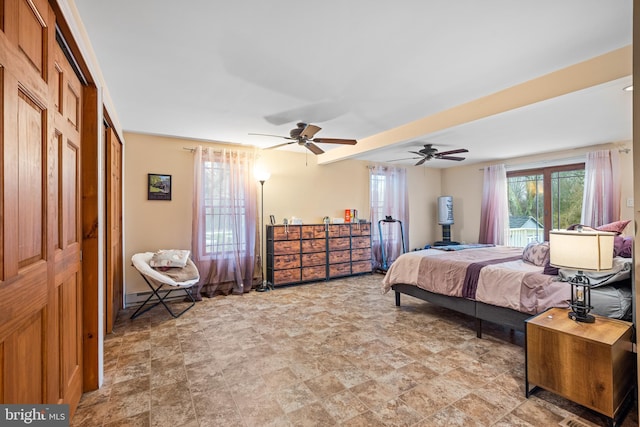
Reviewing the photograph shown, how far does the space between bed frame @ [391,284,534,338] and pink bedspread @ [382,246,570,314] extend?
0.07 meters

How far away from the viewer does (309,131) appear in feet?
11.5

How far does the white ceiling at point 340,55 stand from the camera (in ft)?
5.75

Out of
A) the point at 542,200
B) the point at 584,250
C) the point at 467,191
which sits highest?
the point at 467,191

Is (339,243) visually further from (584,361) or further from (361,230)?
(584,361)

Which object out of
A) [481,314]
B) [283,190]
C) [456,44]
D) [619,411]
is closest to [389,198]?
[283,190]

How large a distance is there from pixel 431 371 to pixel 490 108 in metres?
2.59

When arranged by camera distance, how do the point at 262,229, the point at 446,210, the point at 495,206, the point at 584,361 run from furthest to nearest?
the point at 446,210 < the point at 495,206 < the point at 262,229 < the point at 584,361

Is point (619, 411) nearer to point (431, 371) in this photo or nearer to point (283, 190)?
point (431, 371)

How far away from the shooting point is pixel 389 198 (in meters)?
6.57

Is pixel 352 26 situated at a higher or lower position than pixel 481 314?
higher

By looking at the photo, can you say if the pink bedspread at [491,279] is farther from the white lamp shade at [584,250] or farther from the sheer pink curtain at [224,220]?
the sheer pink curtain at [224,220]

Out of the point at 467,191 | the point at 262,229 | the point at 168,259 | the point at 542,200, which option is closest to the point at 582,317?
the point at 168,259

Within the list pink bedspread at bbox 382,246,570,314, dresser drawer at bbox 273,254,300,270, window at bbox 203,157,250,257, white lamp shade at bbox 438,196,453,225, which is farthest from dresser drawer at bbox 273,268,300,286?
white lamp shade at bbox 438,196,453,225

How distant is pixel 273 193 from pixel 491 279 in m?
3.64
